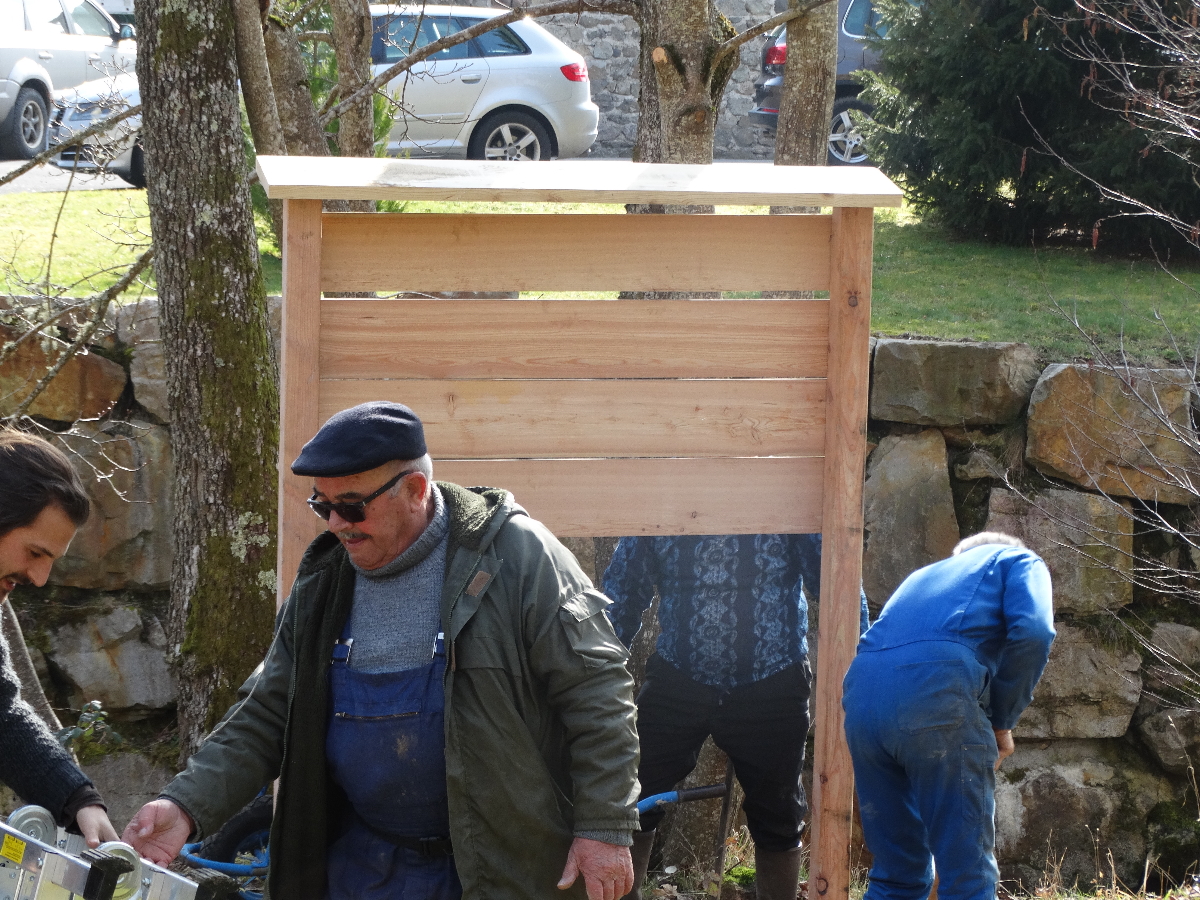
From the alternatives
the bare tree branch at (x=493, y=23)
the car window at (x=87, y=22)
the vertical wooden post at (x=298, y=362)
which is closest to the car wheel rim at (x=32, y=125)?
the car window at (x=87, y=22)

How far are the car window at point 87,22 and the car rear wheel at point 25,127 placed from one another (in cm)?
A: 78

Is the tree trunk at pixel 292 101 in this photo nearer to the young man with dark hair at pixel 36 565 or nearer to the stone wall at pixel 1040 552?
the stone wall at pixel 1040 552

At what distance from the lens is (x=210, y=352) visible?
12.5 feet

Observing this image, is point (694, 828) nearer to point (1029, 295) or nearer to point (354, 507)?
point (354, 507)

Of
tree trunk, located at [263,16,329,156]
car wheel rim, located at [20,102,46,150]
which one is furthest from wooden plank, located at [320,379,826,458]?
car wheel rim, located at [20,102,46,150]

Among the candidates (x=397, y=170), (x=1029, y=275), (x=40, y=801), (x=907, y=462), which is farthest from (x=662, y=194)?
(x=1029, y=275)

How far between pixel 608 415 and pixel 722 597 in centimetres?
71

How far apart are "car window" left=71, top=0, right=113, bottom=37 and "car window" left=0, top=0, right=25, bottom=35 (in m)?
0.43

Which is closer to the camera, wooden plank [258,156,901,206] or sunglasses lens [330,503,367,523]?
sunglasses lens [330,503,367,523]

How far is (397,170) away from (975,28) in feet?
18.7

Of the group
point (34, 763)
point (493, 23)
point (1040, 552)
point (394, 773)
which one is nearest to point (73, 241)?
point (493, 23)

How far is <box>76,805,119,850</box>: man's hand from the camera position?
2.39m

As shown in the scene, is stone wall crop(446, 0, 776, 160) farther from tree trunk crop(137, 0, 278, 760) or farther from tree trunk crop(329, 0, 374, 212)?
tree trunk crop(137, 0, 278, 760)

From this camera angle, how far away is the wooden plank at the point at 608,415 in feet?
9.87
